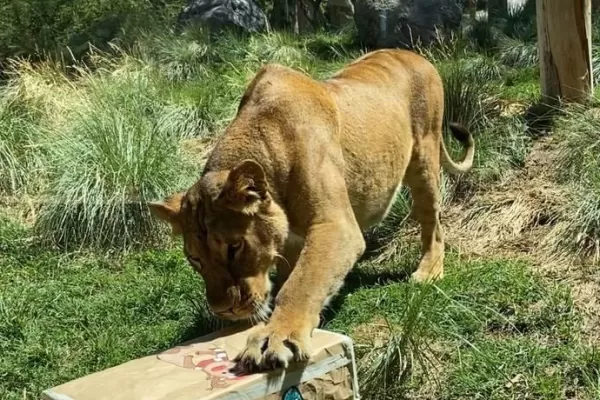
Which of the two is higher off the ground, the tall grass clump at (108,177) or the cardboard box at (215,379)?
the cardboard box at (215,379)

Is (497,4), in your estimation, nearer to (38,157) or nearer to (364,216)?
(38,157)

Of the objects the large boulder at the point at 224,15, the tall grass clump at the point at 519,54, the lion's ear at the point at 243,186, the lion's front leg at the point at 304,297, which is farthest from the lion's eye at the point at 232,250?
the large boulder at the point at 224,15

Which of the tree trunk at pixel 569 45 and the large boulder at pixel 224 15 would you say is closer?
the tree trunk at pixel 569 45

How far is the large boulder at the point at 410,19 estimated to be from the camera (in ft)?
43.2

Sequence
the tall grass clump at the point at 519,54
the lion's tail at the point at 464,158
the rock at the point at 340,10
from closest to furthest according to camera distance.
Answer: the lion's tail at the point at 464,158, the tall grass clump at the point at 519,54, the rock at the point at 340,10

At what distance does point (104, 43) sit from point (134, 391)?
14.0 metres

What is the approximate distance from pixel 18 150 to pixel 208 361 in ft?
19.9

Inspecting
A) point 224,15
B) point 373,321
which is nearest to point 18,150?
point 373,321

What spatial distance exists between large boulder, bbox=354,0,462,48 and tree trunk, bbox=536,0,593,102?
193 inches

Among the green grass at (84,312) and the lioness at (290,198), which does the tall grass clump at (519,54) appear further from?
the green grass at (84,312)

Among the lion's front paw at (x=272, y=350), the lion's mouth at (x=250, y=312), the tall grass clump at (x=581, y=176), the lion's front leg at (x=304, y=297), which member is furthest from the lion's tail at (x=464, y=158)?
the lion's front paw at (x=272, y=350)

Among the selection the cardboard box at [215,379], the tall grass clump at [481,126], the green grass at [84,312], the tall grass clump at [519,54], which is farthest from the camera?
the tall grass clump at [519,54]

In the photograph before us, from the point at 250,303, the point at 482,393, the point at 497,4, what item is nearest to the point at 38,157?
the point at 250,303

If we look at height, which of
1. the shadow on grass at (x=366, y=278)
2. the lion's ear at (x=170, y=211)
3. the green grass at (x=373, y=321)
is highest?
the lion's ear at (x=170, y=211)
